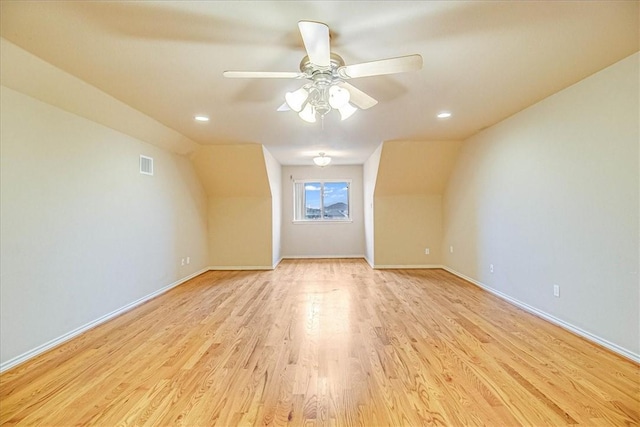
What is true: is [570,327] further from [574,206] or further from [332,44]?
[332,44]

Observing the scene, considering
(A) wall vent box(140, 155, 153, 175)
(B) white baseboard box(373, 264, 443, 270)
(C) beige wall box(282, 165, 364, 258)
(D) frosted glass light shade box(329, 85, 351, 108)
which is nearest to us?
(D) frosted glass light shade box(329, 85, 351, 108)

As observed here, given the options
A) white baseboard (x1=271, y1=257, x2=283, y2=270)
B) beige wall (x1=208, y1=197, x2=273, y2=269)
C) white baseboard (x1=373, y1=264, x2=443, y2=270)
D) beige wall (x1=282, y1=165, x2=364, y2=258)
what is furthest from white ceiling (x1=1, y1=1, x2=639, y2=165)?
beige wall (x1=282, y1=165, x2=364, y2=258)

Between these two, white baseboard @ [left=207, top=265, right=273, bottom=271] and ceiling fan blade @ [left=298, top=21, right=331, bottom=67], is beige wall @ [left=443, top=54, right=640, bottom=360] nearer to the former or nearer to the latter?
ceiling fan blade @ [left=298, top=21, right=331, bottom=67]

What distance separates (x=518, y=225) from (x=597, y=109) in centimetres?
147

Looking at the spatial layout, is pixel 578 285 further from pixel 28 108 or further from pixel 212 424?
pixel 28 108

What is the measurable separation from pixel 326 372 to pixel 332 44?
2.39 m

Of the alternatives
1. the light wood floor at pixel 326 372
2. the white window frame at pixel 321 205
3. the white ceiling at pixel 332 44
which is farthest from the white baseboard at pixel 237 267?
the white ceiling at pixel 332 44

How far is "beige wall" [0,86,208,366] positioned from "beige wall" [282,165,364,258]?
3464 millimetres

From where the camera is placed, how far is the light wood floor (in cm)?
165

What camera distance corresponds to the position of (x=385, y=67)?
1.76 meters

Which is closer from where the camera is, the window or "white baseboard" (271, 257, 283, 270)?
"white baseboard" (271, 257, 283, 270)

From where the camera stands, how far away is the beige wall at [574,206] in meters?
2.24

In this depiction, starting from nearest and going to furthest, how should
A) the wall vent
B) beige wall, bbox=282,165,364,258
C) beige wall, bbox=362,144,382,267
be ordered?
the wall vent < beige wall, bbox=362,144,382,267 < beige wall, bbox=282,165,364,258

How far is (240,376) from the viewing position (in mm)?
2033
